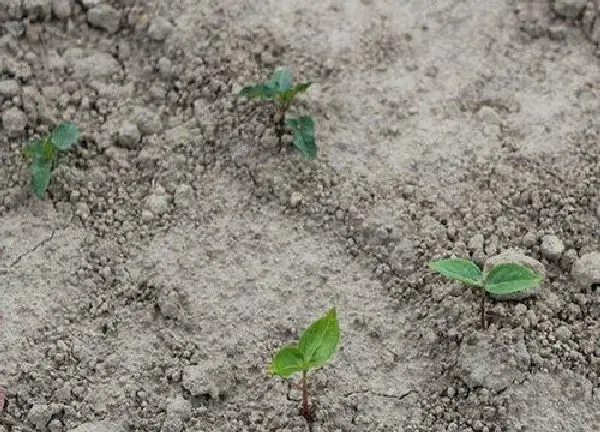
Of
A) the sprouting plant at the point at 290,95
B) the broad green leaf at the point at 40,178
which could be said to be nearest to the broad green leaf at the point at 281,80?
the sprouting plant at the point at 290,95

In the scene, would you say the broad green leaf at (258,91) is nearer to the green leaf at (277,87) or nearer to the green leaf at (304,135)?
the green leaf at (277,87)

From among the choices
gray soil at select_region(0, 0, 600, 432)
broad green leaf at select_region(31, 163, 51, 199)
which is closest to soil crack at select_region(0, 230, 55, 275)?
gray soil at select_region(0, 0, 600, 432)

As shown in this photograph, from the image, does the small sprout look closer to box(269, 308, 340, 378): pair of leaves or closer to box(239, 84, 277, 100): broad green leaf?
box(239, 84, 277, 100): broad green leaf

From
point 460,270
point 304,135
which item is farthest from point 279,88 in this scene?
point 460,270

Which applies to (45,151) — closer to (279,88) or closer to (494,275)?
(279,88)

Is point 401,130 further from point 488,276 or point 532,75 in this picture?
point 488,276

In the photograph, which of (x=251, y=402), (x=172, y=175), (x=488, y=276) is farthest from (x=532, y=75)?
(x=251, y=402)
